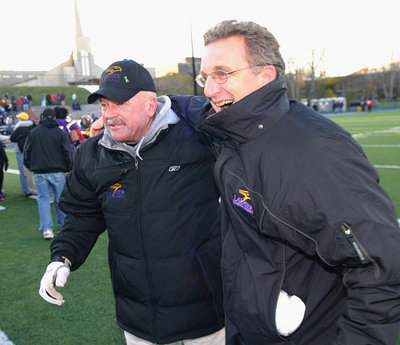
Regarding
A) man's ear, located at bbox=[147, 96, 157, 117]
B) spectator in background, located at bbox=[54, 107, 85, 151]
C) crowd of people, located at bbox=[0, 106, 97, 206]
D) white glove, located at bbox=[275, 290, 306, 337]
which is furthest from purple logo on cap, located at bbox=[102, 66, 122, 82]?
spectator in background, located at bbox=[54, 107, 85, 151]

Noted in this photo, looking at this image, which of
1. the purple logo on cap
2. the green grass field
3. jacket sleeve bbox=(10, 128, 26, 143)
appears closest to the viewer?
the purple logo on cap

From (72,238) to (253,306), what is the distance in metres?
1.25

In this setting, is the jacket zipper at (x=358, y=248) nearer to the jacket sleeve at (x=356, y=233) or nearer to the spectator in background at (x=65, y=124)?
the jacket sleeve at (x=356, y=233)

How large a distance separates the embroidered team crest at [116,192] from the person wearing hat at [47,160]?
14.1ft

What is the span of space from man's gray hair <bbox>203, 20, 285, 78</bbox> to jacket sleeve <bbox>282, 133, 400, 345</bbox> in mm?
443

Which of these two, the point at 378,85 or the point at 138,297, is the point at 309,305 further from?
the point at 378,85

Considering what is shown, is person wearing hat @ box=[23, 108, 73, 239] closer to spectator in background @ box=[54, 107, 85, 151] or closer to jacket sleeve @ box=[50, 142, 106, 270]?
spectator in background @ box=[54, 107, 85, 151]

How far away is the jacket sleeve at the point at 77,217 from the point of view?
2.17 meters

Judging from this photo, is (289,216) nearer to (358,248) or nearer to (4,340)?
(358,248)

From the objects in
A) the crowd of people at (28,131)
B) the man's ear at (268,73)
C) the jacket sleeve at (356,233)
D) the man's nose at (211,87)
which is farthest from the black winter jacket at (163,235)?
the crowd of people at (28,131)

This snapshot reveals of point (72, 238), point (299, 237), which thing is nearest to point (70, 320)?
point (72, 238)

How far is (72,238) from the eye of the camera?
7.23ft

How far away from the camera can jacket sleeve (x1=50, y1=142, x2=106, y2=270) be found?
7.12ft

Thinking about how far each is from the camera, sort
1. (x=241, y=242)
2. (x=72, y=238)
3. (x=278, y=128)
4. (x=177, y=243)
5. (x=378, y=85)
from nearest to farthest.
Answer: (x=278, y=128) → (x=241, y=242) → (x=177, y=243) → (x=72, y=238) → (x=378, y=85)
